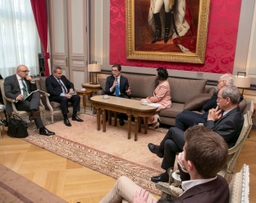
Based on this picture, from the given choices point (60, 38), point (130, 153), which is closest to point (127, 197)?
point (130, 153)

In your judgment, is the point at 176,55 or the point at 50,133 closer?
the point at 50,133

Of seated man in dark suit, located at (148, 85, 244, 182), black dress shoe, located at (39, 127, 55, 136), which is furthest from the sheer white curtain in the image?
seated man in dark suit, located at (148, 85, 244, 182)

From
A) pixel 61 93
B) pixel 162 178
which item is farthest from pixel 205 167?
pixel 61 93

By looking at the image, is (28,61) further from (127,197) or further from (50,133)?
(127,197)

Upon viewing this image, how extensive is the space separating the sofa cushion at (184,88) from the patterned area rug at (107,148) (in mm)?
757

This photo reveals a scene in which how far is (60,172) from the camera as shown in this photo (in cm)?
254

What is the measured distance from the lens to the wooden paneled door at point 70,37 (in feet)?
17.2

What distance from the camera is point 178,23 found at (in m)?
4.18

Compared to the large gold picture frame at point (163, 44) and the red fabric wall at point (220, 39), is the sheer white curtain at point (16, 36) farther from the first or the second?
the red fabric wall at point (220, 39)

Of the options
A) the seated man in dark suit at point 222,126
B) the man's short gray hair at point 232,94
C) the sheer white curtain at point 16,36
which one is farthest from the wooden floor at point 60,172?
the sheer white curtain at point 16,36

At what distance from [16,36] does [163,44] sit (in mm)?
3296

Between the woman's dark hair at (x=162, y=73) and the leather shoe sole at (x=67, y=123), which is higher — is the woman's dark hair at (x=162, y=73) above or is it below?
above

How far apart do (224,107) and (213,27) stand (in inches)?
92.0

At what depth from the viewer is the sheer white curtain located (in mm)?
4883
